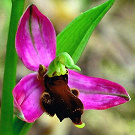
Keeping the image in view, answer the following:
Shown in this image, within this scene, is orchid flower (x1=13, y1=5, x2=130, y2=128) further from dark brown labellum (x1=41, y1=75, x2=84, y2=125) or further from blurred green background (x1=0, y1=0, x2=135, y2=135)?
blurred green background (x1=0, y1=0, x2=135, y2=135)

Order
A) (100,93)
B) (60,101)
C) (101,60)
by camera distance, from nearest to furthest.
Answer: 1. (60,101)
2. (100,93)
3. (101,60)

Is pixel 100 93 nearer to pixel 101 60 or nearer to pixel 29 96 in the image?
pixel 29 96

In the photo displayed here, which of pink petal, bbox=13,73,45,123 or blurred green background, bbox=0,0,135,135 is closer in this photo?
pink petal, bbox=13,73,45,123

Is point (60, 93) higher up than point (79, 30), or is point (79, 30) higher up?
point (79, 30)

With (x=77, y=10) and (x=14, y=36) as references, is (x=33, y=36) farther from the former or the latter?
(x=77, y=10)

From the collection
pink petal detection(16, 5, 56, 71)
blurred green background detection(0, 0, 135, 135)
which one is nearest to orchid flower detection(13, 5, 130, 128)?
pink petal detection(16, 5, 56, 71)

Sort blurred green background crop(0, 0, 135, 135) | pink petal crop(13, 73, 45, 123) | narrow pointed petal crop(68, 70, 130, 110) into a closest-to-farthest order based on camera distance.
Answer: pink petal crop(13, 73, 45, 123)
narrow pointed petal crop(68, 70, 130, 110)
blurred green background crop(0, 0, 135, 135)

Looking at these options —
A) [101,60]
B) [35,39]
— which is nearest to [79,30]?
[35,39]
